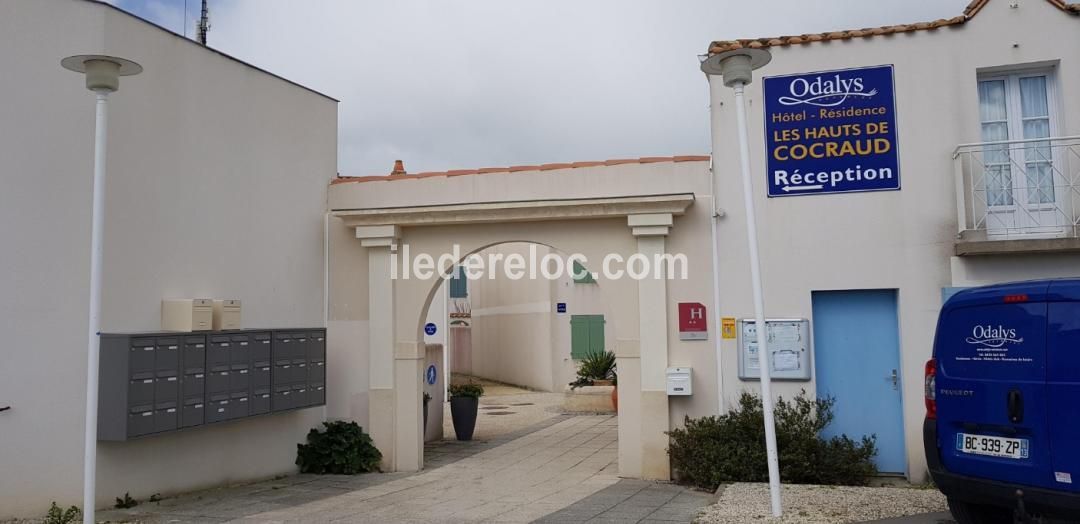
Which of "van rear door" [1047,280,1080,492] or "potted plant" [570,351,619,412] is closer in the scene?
"van rear door" [1047,280,1080,492]

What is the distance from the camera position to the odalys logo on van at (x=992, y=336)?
5887 millimetres

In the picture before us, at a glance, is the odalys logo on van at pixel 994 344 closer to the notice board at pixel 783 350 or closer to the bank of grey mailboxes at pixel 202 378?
the notice board at pixel 783 350

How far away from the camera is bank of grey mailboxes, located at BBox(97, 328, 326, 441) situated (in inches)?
326

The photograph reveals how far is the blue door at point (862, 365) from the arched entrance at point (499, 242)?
1.85 metres

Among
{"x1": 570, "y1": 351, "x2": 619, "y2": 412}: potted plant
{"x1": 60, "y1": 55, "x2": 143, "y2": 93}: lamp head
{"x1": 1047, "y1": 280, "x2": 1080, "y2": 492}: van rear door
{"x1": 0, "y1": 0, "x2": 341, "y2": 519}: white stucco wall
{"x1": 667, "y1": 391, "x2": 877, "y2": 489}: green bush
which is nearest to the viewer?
{"x1": 1047, "y1": 280, "x2": 1080, "y2": 492}: van rear door

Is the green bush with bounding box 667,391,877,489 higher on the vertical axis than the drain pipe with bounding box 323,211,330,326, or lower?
lower

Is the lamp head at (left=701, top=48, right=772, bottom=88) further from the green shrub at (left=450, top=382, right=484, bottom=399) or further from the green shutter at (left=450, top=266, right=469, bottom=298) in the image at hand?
the green shutter at (left=450, top=266, right=469, bottom=298)

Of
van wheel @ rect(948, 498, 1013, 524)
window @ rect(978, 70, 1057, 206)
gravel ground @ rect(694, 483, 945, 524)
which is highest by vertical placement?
window @ rect(978, 70, 1057, 206)

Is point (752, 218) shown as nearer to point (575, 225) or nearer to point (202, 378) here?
point (575, 225)

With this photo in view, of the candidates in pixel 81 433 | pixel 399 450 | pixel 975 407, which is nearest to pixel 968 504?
pixel 975 407

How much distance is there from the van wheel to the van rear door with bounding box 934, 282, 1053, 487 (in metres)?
0.37

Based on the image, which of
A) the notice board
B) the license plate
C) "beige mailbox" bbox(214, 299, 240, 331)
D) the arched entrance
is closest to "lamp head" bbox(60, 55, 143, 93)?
"beige mailbox" bbox(214, 299, 240, 331)

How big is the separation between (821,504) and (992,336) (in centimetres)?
242

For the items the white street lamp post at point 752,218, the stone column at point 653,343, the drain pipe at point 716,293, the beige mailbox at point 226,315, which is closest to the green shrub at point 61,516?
the beige mailbox at point 226,315
